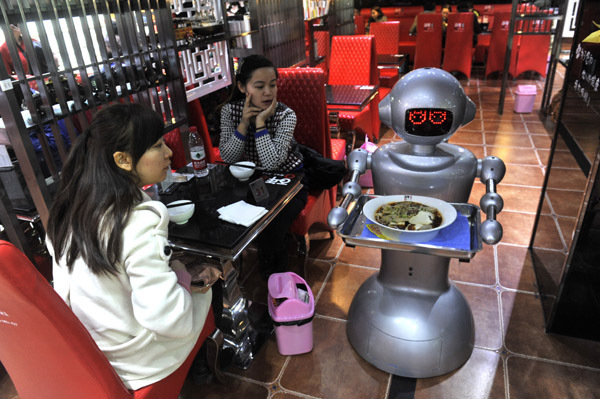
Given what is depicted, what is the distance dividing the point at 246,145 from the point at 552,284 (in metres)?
1.82

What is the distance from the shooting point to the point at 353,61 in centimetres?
424

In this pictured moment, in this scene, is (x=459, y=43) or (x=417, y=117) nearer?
(x=417, y=117)

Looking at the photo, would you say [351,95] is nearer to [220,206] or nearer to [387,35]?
[220,206]

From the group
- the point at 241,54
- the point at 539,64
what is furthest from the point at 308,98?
the point at 539,64

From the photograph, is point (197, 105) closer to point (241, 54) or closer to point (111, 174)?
point (241, 54)

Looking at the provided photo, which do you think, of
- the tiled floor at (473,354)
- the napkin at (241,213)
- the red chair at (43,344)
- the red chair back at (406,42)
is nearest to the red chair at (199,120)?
the tiled floor at (473,354)

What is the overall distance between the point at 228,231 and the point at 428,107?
0.88 m

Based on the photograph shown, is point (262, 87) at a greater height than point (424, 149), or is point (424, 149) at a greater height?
point (262, 87)

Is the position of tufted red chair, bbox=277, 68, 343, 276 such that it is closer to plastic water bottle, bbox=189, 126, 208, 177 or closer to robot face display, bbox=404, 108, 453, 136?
plastic water bottle, bbox=189, 126, 208, 177

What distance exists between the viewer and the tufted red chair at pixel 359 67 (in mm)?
4121

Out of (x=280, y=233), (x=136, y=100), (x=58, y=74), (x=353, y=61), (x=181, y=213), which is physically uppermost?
(x=58, y=74)

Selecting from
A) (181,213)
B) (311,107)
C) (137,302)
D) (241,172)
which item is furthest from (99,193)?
(311,107)

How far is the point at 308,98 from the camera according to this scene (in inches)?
105

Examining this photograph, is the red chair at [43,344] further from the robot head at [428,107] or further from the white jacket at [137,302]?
the robot head at [428,107]
